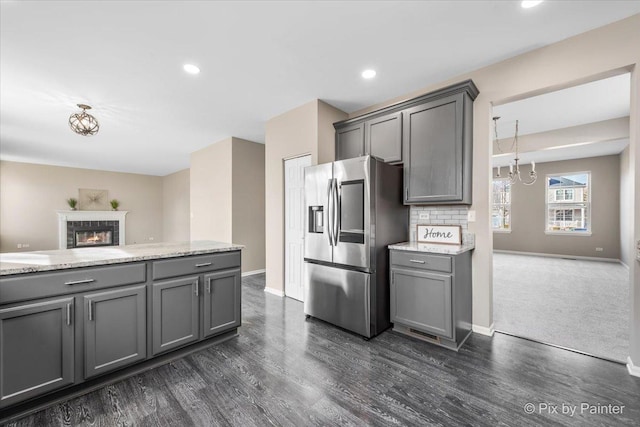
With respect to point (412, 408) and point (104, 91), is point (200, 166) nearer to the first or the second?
point (104, 91)

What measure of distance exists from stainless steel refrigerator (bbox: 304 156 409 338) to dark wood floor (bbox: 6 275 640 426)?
0.37 meters

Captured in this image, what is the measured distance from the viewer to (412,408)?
5.64ft

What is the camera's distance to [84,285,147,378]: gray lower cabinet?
6.02 feet

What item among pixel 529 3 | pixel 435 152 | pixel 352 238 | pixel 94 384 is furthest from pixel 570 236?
pixel 94 384

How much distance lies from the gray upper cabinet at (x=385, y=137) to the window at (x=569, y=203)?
286 inches

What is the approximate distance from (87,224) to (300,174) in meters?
8.93

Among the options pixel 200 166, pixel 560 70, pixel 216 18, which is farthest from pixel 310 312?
pixel 200 166

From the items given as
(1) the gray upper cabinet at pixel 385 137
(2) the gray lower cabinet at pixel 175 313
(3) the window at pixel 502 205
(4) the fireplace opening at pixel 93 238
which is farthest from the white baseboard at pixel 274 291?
(4) the fireplace opening at pixel 93 238

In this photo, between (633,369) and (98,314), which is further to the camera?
(633,369)

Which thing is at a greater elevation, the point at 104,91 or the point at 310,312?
the point at 104,91

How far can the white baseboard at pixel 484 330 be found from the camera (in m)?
2.77

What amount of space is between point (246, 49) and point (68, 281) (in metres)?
2.41

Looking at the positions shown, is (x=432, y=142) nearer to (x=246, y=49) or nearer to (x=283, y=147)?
(x=246, y=49)

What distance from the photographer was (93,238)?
903cm
